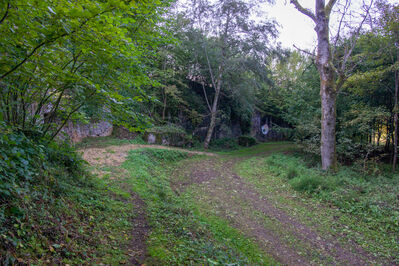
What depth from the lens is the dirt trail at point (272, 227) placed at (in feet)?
13.4

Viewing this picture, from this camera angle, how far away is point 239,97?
16.6 m

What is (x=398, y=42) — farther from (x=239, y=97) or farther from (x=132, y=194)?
(x=132, y=194)

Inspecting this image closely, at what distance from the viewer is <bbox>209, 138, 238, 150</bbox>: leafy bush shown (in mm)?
18297

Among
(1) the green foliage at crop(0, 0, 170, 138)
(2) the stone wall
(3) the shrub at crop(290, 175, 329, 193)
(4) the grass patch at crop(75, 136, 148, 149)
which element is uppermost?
(1) the green foliage at crop(0, 0, 170, 138)

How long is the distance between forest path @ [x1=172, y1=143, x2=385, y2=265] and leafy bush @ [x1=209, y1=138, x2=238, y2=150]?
973 centimetres

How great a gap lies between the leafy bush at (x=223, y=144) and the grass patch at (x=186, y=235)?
11625 mm

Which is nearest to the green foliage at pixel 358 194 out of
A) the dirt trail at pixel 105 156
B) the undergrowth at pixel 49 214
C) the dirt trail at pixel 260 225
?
the dirt trail at pixel 260 225

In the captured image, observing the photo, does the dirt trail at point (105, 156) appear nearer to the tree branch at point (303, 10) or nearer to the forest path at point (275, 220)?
the forest path at point (275, 220)

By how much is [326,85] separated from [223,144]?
11.0m

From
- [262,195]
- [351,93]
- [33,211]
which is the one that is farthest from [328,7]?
[33,211]

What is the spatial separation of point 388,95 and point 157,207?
43.1 ft

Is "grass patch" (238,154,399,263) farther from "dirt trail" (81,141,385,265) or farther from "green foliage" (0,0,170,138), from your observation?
"green foliage" (0,0,170,138)

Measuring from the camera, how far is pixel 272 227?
196 inches

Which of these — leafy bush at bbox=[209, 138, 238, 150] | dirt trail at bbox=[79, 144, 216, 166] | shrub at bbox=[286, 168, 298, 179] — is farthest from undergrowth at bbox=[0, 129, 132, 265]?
leafy bush at bbox=[209, 138, 238, 150]
